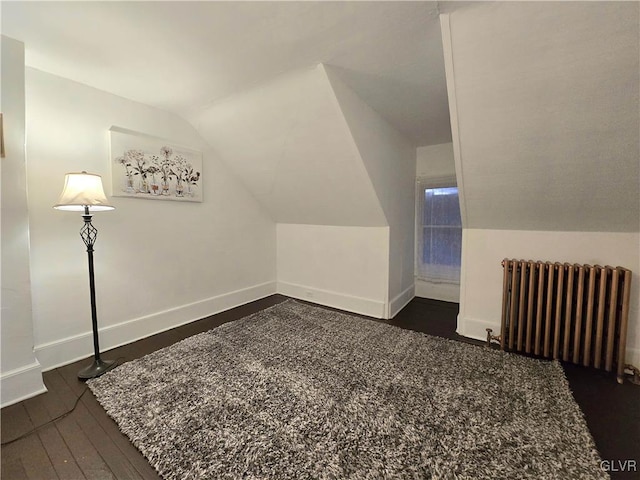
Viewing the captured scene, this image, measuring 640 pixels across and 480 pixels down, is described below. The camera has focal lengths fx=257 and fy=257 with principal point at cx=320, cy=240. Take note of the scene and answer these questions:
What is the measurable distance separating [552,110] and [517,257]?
1301mm

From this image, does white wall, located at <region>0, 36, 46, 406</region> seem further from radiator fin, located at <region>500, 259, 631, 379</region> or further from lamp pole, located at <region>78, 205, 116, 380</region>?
radiator fin, located at <region>500, 259, 631, 379</region>

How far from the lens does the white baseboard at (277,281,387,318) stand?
3.08 meters

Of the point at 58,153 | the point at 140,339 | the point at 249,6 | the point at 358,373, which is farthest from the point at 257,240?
the point at 249,6

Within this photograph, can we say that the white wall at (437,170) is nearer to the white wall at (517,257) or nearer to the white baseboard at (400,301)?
the white baseboard at (400,301)

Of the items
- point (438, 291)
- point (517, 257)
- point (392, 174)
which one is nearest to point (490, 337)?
point (517, 257)

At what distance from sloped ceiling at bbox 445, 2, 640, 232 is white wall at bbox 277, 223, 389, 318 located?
1296 millimetres

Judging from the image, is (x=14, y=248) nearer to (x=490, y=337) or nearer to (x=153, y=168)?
(x=153, y=168)

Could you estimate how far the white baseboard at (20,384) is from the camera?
62.7 inches

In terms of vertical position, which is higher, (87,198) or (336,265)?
(87,198)

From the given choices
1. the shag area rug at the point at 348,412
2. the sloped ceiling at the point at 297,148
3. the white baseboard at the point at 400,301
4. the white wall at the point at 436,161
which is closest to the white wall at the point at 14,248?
the shag area rug at the point at 348,412

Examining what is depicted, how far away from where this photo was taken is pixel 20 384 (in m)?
1.65

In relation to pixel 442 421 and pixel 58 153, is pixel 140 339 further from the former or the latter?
pixel 442 421

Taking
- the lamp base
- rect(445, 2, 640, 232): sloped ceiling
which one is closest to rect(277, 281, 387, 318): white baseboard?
rect(445, 2, 640, 232): sloped ceiling

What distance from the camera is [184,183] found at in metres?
2.77
